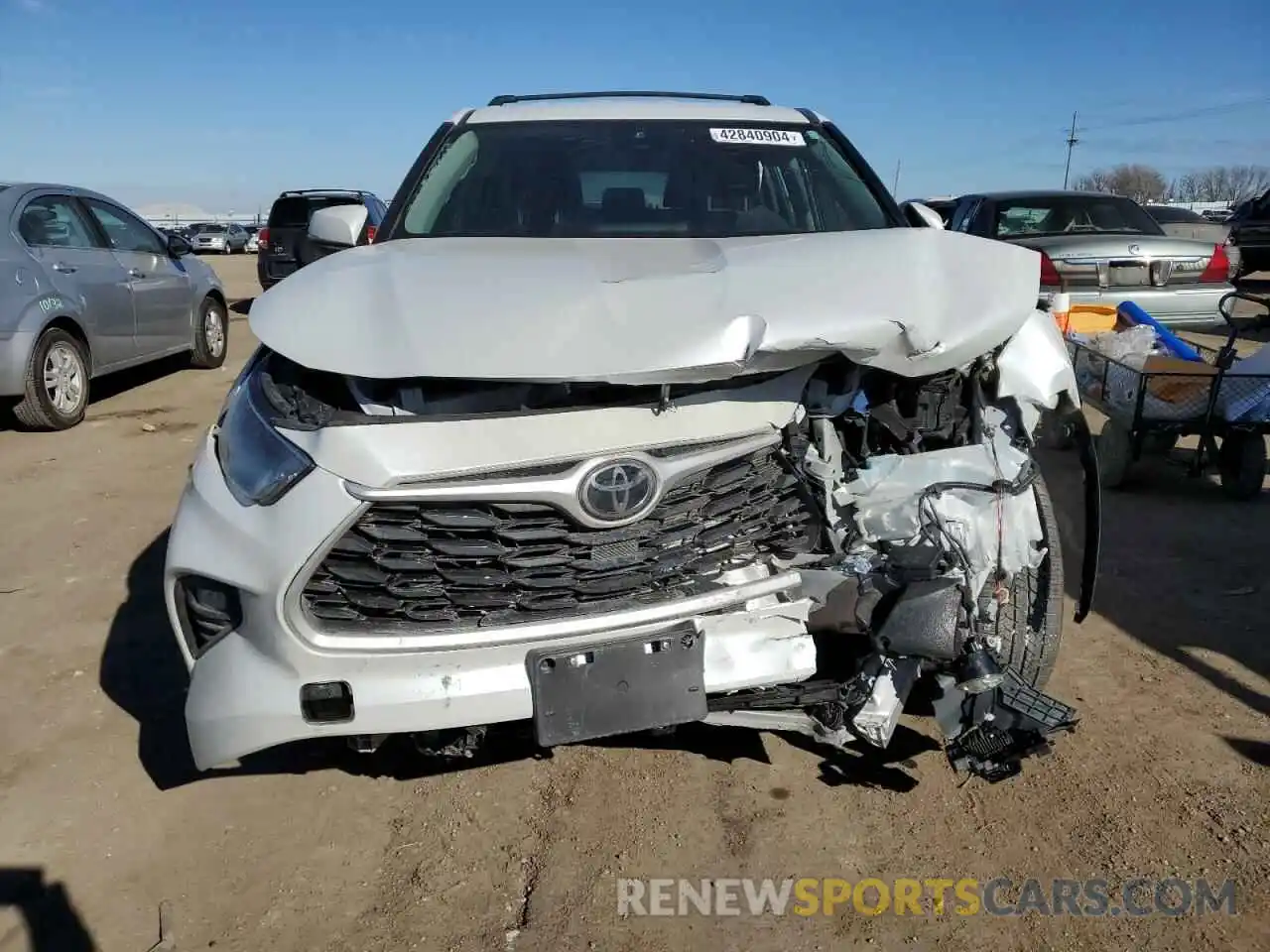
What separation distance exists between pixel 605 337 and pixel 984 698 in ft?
4.07

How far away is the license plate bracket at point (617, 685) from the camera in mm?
2211

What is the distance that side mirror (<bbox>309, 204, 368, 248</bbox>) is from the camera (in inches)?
147

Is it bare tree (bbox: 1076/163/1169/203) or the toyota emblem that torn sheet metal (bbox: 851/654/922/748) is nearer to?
the toyota emblem

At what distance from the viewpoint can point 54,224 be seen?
7.18 metres

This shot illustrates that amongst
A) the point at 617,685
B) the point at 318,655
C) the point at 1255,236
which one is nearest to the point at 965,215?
the point at 617,685

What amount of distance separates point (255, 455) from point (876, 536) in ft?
5.02

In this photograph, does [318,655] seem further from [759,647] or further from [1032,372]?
[1032,372]

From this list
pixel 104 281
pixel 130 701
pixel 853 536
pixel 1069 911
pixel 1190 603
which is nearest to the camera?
pixel 1069 911

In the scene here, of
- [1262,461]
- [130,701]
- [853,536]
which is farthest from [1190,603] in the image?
[130,701]

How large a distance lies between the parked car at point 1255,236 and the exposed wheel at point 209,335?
1405cm

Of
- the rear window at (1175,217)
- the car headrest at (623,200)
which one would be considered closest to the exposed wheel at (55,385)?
the car headrest at (623,200)

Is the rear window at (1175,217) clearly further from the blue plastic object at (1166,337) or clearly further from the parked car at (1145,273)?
the blue plastic object at (1166,337)

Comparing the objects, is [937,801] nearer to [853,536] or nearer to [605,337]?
[853,536]

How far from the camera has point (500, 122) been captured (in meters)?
3.90
